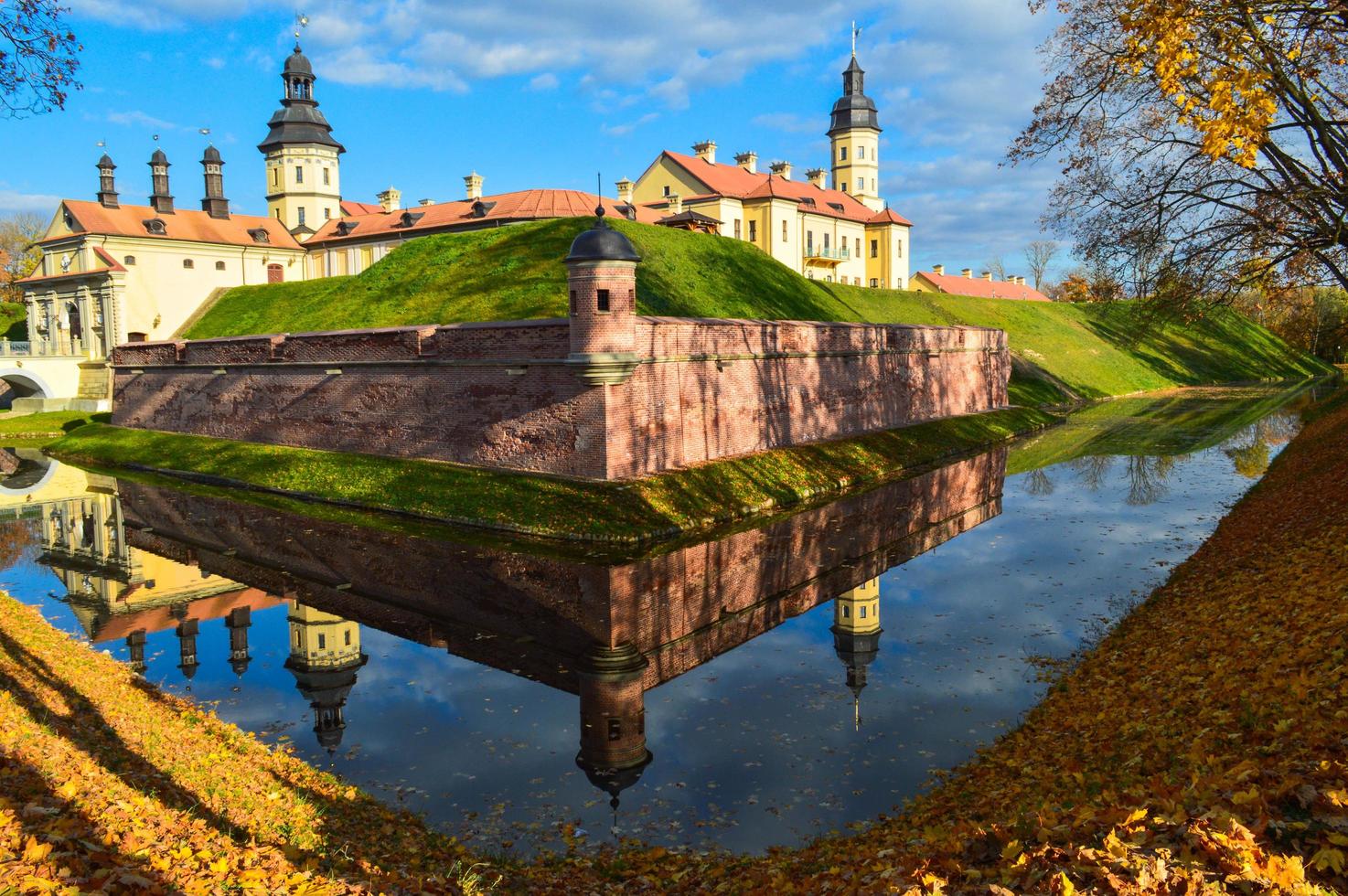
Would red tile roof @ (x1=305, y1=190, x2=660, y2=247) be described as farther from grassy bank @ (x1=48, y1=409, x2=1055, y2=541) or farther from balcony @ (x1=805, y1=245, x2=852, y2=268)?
grassy bank @ (x1=48, y1=409, x2=1055, y2=541)

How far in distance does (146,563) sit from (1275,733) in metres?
17.3

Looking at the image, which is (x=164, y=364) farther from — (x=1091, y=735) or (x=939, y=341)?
(x=1091, y=735)

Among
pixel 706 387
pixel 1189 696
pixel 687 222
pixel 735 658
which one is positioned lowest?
pixel 735 658

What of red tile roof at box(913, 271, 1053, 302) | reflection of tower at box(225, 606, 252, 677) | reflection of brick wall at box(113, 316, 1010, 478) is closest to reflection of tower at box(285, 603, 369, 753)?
reflection of tower at box(225, 606, 252, 677)

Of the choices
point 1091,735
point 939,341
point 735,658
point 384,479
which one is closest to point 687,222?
point 939,341

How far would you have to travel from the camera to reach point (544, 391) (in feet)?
64.4

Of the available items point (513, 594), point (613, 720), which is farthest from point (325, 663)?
point (613, 720)

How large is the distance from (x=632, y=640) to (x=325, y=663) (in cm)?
387

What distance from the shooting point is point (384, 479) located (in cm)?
2142

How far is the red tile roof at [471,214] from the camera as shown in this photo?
51375 mm

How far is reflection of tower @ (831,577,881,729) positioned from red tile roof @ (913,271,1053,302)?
66011 millimetres

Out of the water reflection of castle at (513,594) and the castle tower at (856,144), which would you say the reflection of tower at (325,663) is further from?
the castle tower at (856,144)

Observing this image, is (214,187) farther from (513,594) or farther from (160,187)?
(513,594)

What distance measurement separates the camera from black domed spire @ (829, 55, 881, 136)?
79562 millimetres
